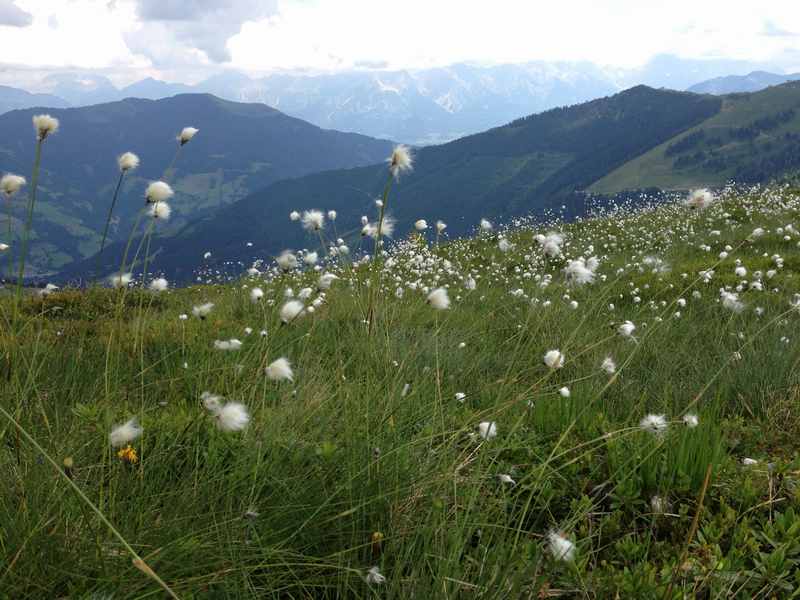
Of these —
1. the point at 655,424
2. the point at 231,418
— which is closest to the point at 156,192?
the point at 231,418

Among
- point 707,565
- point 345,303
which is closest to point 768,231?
point 345,303

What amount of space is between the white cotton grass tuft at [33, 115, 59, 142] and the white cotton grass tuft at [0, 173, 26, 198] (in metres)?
0.25

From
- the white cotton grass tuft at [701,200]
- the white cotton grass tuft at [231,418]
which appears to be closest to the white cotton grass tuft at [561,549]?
the white cotton grass tuft at [231,418]

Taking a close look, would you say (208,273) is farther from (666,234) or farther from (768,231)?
(768,231)

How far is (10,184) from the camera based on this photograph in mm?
2822

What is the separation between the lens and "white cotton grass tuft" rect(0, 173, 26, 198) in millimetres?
2781

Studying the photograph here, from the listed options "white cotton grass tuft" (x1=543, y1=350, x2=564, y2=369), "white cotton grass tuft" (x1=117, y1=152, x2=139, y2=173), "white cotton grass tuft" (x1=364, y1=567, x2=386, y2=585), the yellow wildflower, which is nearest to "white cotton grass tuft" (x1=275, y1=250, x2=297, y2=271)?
"white cotton grass tuft" (x1=117, y1=152, x2=139, y2=173)

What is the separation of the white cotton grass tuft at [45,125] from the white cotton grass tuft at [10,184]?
248 mm

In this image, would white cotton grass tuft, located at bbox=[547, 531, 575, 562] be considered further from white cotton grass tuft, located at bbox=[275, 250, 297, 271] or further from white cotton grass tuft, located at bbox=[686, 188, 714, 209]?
white cotton grass tuft, located at bbox=[275, 250, 297, 271]

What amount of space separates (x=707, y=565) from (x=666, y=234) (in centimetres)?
1044

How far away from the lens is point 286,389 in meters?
3.92

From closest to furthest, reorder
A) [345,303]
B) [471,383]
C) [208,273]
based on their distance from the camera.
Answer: [471,383]
[345,303]
[208,273]

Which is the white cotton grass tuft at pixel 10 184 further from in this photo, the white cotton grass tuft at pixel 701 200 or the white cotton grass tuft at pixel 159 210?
the white cotton grass tuft at pixel 701 200

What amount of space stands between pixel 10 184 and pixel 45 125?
0.37 metres
